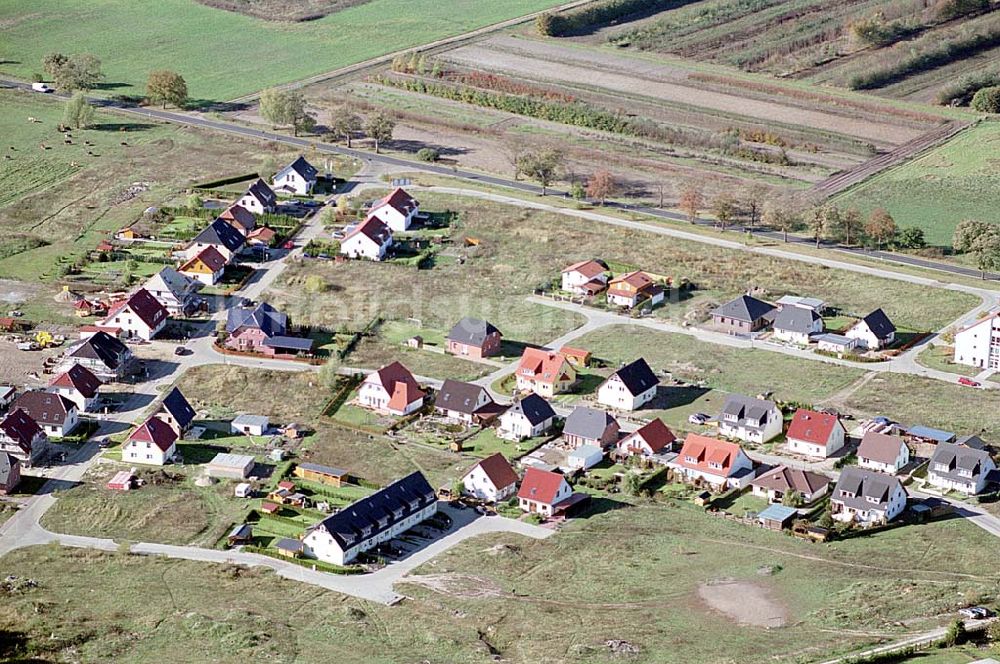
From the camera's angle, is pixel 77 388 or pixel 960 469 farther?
pixel 77 388

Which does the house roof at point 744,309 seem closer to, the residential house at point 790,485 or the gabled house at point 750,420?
the gabled house at point 750,420

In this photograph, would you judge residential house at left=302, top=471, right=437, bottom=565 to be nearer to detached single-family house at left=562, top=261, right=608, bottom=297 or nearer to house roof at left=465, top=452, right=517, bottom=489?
house roof at left=465, top=452, right=517, bottom=489

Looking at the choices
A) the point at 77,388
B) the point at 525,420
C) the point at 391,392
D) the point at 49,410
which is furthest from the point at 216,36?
the point at 525,420

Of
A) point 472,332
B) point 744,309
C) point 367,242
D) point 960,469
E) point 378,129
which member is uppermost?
point 378,129

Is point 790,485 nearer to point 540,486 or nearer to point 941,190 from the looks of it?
point 540,486

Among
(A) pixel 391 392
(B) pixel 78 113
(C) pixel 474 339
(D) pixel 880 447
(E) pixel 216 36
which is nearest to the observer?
(D) pixel 880 447

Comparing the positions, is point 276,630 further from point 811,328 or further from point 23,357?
point 811,328
